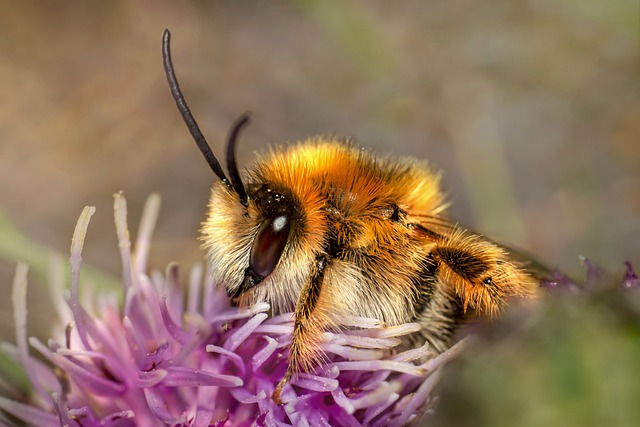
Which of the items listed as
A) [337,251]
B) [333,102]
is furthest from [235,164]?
[333,102]

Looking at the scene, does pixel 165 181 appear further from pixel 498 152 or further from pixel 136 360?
pixel 136 360

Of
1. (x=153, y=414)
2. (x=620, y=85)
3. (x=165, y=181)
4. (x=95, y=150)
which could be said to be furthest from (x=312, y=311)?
(x=620, y=85)

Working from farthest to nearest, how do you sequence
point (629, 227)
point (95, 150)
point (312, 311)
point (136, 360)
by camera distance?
point (95, 150), point (629, 227), point (136, 360), point (312, 311)

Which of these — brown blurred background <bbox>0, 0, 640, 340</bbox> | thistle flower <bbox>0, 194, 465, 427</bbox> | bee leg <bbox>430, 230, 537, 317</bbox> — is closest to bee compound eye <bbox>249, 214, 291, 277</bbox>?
thistle flower <bbox>0, 194, 465, 427</bbox>

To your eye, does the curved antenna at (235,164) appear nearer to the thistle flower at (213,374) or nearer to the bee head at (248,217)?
the bee head at (248,217)

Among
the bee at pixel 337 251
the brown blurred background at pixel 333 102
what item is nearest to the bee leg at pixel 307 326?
the bee at pixel 337 251

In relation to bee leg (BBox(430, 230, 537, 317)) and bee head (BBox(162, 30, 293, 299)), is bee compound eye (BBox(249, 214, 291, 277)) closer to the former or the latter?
bee head (BBox(162, 30, 293, 299))

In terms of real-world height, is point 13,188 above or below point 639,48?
below
